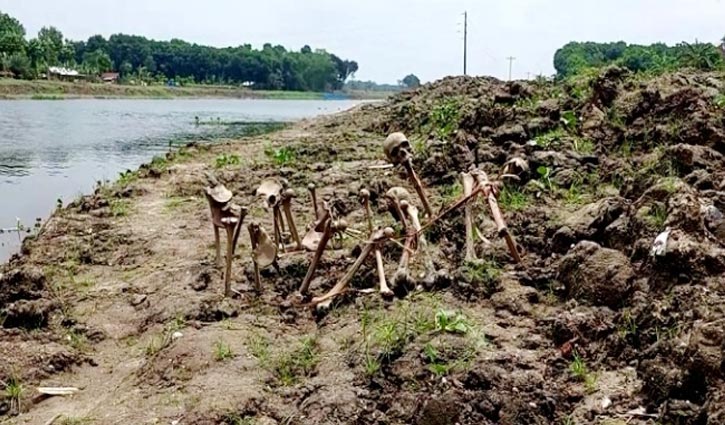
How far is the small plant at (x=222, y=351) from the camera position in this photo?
385 centimetres

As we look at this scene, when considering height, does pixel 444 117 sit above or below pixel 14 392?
above

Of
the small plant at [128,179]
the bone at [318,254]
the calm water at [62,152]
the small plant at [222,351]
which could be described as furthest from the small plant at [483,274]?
the small plant at [128,179]

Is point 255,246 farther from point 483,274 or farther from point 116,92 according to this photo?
point 116,92

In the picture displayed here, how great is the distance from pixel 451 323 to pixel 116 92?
57.8 metres

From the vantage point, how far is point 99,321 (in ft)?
15.9

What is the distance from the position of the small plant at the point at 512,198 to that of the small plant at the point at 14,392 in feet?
11.8

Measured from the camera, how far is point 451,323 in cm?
363

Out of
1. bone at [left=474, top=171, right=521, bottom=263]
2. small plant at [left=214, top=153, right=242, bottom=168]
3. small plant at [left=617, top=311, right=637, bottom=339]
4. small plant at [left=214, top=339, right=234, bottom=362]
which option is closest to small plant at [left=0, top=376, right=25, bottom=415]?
small plant at [left=214, top=339, right=234, bottom=362]

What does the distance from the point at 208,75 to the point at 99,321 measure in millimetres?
81291

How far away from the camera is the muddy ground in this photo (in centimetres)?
316

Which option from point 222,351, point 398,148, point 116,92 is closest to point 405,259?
point 398,148

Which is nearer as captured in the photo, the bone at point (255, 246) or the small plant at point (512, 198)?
the bone at point (255, 246)

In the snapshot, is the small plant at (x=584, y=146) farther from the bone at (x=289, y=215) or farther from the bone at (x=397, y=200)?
the bone at (x=289, y=215)

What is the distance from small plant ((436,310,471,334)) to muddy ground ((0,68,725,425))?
0.4 inches
